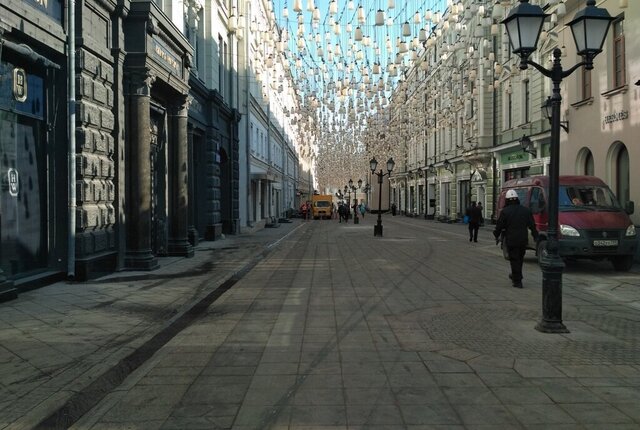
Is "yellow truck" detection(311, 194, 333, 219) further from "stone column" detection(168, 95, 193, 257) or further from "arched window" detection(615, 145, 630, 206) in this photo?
"stone column" detection(168, 95, 193, 257)

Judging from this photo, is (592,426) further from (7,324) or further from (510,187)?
(510,187)

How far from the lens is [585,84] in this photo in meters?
19.7

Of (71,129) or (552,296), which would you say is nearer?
(552,296)

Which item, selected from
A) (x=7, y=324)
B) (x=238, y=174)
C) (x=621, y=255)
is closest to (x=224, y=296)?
(x=7, y=324)

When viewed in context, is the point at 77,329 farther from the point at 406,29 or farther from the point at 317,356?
the point at 406,29

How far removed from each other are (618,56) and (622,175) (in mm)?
3705

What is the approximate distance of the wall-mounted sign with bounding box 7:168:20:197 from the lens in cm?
849

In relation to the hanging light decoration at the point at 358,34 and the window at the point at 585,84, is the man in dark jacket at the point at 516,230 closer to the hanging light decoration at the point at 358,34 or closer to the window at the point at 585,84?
the hanging light decoration at the point at 358,34

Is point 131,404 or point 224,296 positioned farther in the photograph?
point 224,296

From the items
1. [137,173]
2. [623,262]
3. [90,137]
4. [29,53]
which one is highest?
[29,53]

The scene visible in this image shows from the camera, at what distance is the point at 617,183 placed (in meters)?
17.8

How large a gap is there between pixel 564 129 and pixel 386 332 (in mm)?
17503

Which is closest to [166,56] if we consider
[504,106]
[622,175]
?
[622,175]

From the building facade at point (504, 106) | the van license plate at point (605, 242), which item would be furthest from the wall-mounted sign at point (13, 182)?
the van license plate at point (605, 242)
